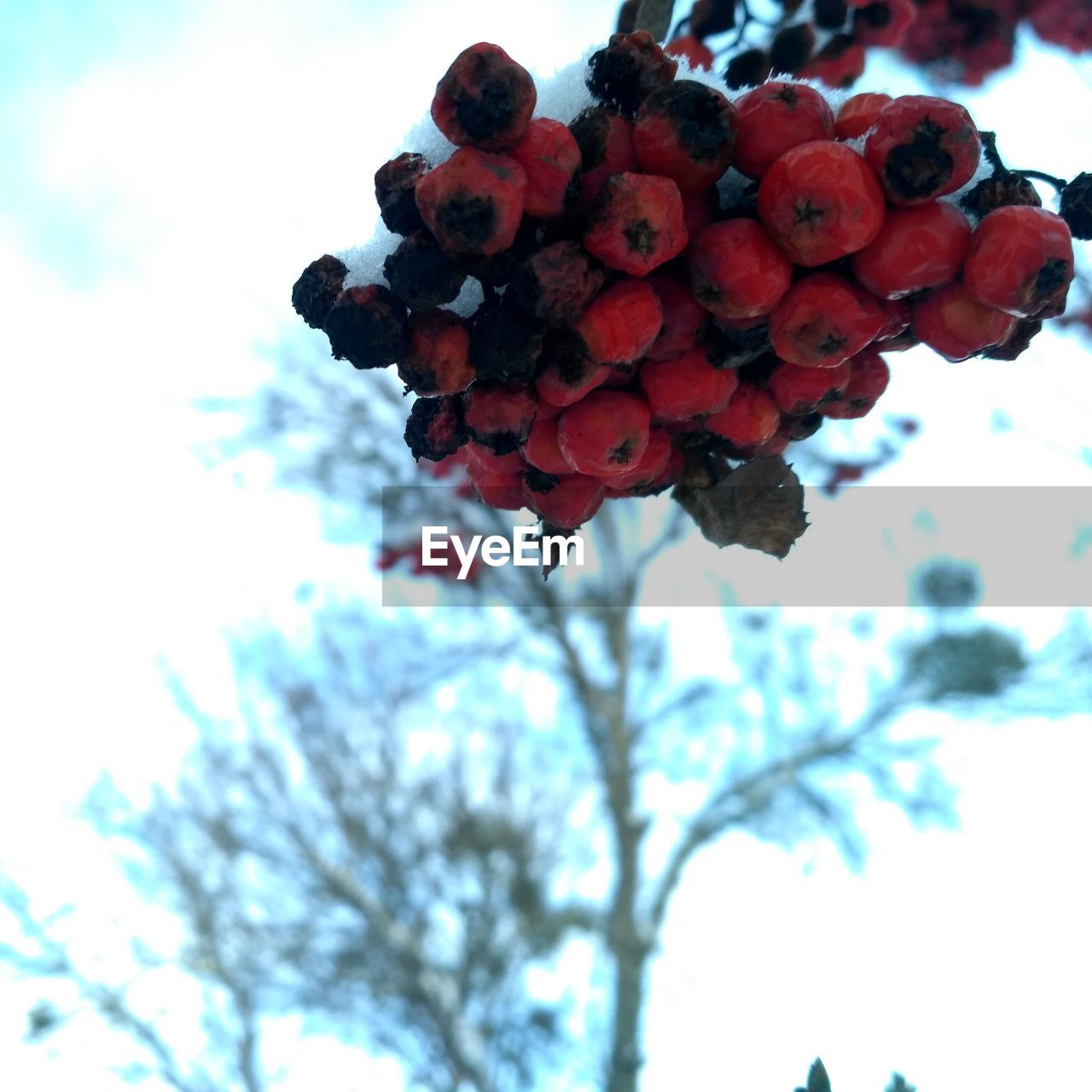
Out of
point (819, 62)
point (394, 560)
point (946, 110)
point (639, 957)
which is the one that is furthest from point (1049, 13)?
point (639, 957)

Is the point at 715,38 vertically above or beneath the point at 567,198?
above

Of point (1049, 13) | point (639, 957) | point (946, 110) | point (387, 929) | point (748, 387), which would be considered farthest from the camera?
point (387, 929)

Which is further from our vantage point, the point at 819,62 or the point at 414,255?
the point at 819,62

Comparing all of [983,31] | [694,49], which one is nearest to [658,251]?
[694,49]

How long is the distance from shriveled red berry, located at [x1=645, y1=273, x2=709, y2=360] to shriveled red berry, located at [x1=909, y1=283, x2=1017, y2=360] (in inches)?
11.2

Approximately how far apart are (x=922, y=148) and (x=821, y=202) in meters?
0.14

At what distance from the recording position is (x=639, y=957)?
6.62 m

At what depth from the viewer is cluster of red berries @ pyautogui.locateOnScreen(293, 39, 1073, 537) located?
1.06 metres

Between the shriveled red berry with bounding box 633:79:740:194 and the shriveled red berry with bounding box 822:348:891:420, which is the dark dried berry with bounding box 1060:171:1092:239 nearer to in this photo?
the shriveled red berry with bounding box 822:348:891:420

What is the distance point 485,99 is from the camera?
1.07 m

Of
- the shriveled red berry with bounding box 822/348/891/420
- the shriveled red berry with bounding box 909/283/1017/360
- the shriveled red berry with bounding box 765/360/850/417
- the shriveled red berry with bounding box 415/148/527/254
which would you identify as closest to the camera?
the shriveled red berry with bounding box 415/148/527/254

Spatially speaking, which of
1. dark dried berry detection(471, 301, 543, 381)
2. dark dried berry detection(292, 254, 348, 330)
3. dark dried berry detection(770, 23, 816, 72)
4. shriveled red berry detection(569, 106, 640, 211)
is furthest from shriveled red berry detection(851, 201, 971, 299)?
dark dried berry detection(770, 23, 816, 72)

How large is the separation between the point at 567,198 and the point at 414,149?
0.23 m

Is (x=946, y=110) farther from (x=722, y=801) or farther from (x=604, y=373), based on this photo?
(x=722, y=801)
